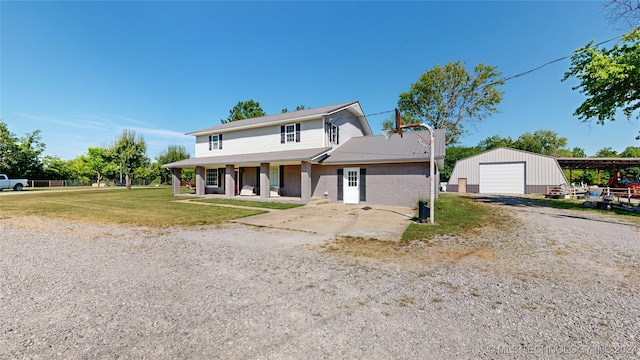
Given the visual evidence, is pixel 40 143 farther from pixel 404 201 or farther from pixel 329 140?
pixel 404 201

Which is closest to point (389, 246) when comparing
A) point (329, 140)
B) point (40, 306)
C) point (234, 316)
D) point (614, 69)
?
point (234, 316)

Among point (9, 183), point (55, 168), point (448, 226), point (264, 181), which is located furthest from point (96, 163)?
point (448, 226)

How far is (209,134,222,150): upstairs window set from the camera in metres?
21.0

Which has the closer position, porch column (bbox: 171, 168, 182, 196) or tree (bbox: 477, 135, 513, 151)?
porch column (bbox: 171, 168, 182, 196)

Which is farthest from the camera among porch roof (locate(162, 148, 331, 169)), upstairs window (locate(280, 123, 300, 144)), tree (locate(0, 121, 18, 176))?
tree (locate(0, 121, 18, 176))

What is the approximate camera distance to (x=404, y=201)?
13828 mm

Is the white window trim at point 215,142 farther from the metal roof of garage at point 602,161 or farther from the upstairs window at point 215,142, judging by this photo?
the metal roof of garage at point 602,161

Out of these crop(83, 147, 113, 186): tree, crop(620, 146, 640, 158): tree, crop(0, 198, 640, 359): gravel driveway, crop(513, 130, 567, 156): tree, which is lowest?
crop(0, 198, 640, 359): gravel driveway

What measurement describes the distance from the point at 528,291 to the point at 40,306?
673cm

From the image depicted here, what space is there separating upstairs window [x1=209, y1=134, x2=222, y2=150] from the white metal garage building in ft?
84.1

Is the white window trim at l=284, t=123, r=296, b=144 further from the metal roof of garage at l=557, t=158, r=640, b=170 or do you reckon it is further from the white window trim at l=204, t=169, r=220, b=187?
the metal roof of garage at l=557, t=158, r=640, b=170

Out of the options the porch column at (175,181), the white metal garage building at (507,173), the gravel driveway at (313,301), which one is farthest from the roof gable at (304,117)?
the white metal garage building at (507,173)

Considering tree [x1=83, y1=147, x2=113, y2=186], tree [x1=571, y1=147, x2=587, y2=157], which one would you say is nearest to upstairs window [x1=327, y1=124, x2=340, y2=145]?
tree [x1=83, y1=147, x2=113, y2=186]

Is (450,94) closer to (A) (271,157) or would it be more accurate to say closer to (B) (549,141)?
(A) (271,157)
